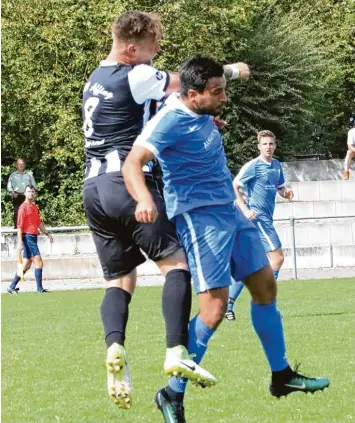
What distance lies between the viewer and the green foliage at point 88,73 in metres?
33.2

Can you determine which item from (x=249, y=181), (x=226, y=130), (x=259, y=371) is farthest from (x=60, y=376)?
(x=226, y=130)

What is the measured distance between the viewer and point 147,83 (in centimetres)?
668

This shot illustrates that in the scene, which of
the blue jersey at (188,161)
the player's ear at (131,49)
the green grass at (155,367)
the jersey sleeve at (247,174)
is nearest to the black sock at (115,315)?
the blue jersey at (188,161)

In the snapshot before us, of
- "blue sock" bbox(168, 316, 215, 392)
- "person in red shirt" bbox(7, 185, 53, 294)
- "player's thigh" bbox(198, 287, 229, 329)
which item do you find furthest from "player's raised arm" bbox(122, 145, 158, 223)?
"person in red shirt" bbox(7, 185, 53, 294)

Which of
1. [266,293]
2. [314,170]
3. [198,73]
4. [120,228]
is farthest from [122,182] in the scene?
[314,170]

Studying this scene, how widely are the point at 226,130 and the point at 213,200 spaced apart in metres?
28.5

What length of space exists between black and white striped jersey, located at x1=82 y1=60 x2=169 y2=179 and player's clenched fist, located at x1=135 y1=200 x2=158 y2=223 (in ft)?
1.88

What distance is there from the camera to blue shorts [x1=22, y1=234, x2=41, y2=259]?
77.8ft

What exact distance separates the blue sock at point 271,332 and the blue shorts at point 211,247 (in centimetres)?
Answer: 36

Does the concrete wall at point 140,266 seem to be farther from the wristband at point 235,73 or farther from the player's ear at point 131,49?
the player's ear at point 131,49

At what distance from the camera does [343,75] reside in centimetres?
3966

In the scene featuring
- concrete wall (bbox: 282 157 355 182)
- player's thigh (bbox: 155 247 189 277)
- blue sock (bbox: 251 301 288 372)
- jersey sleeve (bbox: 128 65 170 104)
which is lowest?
concrete wall (bbox: 282 157 355 182)

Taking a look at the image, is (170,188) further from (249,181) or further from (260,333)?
(249,181)

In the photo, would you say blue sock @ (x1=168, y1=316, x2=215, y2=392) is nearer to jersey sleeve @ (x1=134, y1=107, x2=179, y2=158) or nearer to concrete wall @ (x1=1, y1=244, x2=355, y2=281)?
jersey sleeve @ (x1=134, y1=107, x2=179, y2=158)
